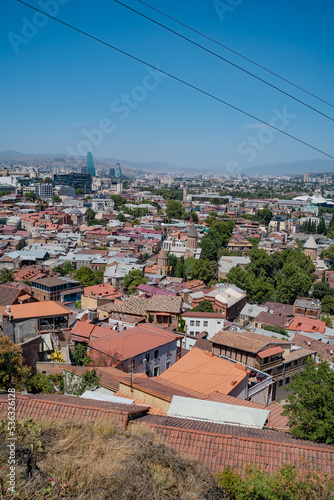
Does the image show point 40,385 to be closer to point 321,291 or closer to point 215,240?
point 321,291

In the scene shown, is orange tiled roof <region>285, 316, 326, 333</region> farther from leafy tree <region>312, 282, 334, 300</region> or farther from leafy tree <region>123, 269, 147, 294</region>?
leafy tree <region>123, 269, 147, 294</region>

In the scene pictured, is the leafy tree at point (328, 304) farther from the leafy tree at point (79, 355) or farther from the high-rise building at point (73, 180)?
the high-rise building at point (73, 180)

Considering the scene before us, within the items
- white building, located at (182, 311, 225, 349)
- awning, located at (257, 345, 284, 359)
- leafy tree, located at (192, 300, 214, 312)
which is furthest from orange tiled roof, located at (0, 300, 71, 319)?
leafy tree, located at (192, 300, 214, 312)

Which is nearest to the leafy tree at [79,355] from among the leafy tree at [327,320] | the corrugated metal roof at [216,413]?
the corrugated metal roof at [216,413]

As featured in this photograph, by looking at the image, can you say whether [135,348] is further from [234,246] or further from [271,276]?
[234,246]

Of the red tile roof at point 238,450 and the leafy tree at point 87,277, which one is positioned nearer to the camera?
the red tile roof at point 238,450
